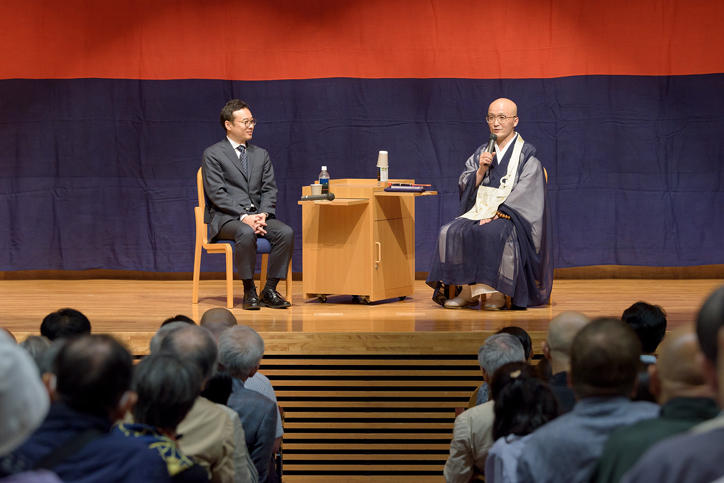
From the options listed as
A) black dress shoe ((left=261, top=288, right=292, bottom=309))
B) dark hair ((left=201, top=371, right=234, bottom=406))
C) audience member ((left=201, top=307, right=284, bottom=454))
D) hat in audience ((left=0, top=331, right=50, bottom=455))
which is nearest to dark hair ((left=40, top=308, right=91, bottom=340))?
audience member ((left=201, top=307, right=284, bottom=454))

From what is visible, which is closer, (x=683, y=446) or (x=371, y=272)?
(x=683, y=446)

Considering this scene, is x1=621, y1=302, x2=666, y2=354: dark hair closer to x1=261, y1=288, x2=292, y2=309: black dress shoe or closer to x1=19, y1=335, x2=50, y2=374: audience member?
x1=19, y1=335, x2=50, y2=374: audience member

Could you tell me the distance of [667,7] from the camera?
22.3 ft

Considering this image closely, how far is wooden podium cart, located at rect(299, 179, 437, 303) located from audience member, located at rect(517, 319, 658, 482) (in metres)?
3.57

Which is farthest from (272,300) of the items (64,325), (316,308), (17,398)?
(17,398)

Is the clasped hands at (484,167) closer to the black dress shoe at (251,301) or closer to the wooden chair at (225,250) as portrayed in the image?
the wooden chair at (225,250)

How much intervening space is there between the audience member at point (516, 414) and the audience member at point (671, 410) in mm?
534

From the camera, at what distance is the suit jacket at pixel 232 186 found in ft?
18.4

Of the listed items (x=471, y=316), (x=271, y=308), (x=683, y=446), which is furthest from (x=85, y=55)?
(x=683, y=446)

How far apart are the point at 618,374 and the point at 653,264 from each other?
209 inches

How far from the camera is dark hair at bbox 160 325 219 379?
225 centimetres

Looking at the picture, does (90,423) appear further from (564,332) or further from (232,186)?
(232,186)

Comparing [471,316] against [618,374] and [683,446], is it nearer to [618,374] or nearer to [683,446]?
[618,374]

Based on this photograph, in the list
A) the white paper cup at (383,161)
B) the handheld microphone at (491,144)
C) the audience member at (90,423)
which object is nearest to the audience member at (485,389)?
the audience member at (90,423)
